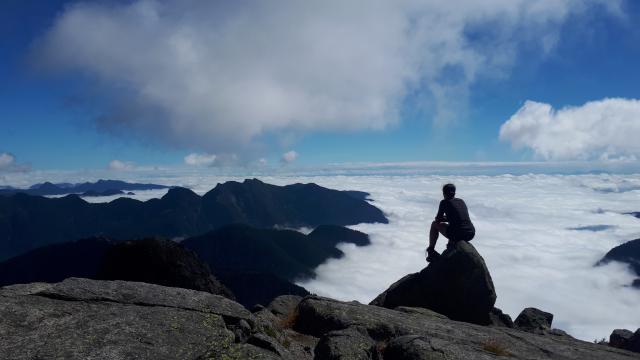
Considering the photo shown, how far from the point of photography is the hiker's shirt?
2602 centimetres

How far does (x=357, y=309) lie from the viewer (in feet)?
62.5

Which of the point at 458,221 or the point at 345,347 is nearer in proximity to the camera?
the point at 345,347

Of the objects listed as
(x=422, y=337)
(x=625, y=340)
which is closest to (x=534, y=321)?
(x=625, y=340)

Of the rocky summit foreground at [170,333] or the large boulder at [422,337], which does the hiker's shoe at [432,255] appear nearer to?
the large boulder at [422,337]

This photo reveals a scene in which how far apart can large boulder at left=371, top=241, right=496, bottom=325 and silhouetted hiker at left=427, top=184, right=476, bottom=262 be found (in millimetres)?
741

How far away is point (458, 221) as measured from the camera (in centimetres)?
2606

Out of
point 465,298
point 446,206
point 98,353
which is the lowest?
point 465,298

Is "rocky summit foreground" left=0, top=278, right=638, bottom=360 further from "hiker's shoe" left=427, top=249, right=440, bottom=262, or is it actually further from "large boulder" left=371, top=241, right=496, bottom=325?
"hiker's shoe" left=427, top=249, right=440, bottom=262

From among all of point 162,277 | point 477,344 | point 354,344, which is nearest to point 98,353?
point 354,344

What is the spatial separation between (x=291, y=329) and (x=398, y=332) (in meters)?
5.42

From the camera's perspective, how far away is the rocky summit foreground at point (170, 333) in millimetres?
11023

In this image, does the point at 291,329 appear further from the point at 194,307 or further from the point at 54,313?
the point at 54,313

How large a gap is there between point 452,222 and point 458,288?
13.3ft

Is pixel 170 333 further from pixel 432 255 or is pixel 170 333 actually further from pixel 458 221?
pixel 458 221
